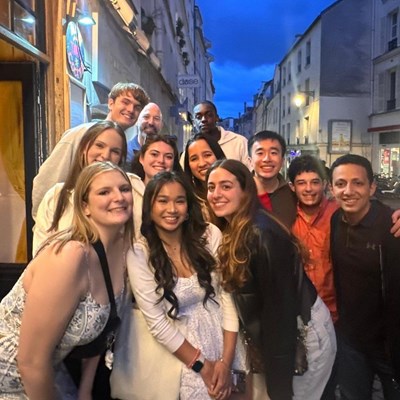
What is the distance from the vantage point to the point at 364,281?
2.69 metres

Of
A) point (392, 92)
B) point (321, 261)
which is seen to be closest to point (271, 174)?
point (321, 261)

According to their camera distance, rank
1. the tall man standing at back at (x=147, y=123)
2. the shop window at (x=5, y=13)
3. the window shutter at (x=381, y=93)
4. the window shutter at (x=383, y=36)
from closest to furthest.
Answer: the shop window at (x=5, y=13) < the tall man standing at back at (x=147, y=123) < the window shutter at (x=383, y=36) < the window shutter at (x=381, y=93)

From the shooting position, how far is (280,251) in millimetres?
2275

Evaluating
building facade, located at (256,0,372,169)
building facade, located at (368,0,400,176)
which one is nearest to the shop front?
building facade, located at (368,0,400,176)

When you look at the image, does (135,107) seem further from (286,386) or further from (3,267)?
(286,386)

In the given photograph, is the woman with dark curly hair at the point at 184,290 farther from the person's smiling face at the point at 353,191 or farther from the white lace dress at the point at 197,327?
the person's smiling face at the point at 353,191

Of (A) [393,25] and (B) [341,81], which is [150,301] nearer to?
(A) [393,25]

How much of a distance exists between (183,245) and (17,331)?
1.04 metres

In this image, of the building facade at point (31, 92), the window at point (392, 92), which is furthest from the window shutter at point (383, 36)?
the building facade at point (31, 92)

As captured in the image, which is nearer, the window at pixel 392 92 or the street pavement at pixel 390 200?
the street pavement at pixel 390 200

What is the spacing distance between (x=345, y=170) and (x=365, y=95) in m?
30.5

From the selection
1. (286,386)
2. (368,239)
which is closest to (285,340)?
(286,386)

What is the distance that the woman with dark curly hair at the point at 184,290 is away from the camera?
7.44 feet

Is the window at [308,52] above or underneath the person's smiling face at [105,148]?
above
